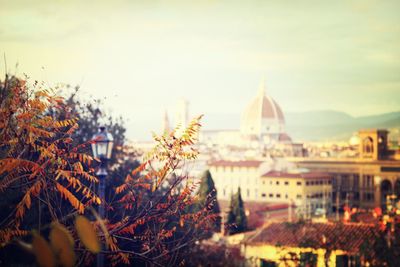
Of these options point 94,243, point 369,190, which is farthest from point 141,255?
point 369,190

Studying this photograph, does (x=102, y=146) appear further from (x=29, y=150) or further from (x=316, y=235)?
(x=316, y=235)

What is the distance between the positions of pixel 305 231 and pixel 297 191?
2742 cm

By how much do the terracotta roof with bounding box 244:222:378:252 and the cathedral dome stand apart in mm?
74273

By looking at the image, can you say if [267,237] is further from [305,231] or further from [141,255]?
[141,255]

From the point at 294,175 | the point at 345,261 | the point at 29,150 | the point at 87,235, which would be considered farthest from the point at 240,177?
the point at 87,235

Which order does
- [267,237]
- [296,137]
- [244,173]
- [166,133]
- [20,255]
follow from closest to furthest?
[166,133] → [20,255] → [267,237] → [244,173] → [296,137]

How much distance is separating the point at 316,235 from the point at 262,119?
77.4 m

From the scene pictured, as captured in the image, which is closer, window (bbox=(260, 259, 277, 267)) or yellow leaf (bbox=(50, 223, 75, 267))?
yellow leaf (bbox=(50, 223, 75, 267))

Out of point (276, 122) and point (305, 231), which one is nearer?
point (305, 231)

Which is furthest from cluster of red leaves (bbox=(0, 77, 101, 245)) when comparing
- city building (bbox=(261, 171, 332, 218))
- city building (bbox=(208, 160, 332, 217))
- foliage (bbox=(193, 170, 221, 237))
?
city building (bbox=(261, 171, 332, 218))

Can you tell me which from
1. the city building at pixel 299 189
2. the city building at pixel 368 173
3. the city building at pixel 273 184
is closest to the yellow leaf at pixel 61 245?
the city building at pixel 273 184

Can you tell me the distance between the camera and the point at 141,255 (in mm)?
3816

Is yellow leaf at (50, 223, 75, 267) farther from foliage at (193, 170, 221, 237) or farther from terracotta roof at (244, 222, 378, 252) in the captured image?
terracotta roof at (244, 222, 378, 252)

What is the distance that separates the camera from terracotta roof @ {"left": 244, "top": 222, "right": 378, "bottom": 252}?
34.4 feet
